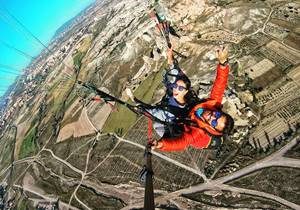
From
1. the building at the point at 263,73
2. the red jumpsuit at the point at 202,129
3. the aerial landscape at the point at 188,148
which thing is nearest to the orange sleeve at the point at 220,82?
the red jumpsuit at the point at 202,129

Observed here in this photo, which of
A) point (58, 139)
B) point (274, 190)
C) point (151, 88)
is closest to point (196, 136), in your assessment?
point (274, 190)

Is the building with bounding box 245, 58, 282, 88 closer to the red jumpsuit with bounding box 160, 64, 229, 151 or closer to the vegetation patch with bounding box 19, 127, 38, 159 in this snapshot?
the red jumpsuit with bounding box 160, 64, 229, 151

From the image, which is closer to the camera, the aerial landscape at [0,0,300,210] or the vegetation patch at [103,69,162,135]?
the aerial landscape at [0,0,300,210]

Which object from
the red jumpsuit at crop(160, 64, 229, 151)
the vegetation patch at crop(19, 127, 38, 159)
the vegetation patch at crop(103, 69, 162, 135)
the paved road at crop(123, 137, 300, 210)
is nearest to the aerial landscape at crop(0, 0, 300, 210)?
the paved road at crop(123, 137, 300, 210)

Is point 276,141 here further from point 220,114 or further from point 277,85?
point 220,114

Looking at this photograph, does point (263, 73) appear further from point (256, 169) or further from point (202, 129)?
point (202, 129)
